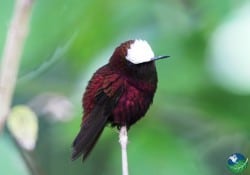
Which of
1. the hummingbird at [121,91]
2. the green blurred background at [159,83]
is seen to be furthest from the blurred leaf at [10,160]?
the hummingbird at [121,91]

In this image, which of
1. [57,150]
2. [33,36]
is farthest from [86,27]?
[57,150]

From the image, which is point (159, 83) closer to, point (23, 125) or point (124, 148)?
point (124, 148)

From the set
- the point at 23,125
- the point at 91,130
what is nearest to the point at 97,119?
the point at 91,130

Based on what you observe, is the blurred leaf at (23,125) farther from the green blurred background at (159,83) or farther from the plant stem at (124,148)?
the plant stem at (124,148)

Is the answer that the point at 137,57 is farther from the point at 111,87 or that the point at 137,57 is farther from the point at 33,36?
the point at 33,36

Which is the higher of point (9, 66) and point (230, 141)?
point (9, 66)

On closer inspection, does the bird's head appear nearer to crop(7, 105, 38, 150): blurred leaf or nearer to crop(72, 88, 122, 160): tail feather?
crop(72, 88, 122, 160): tail feather
